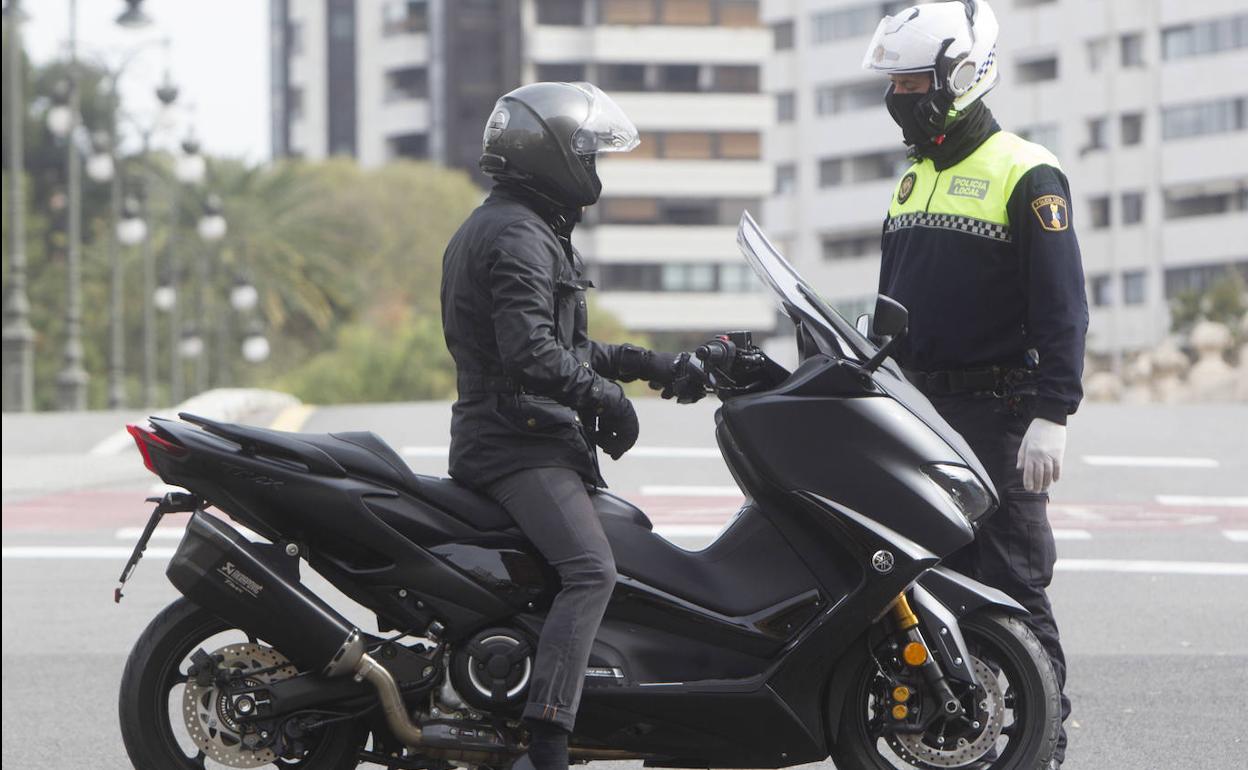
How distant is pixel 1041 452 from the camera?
545cm

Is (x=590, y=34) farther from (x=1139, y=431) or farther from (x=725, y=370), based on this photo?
(x=725, y=370)

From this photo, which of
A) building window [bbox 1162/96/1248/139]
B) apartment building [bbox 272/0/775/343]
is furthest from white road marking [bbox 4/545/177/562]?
apartment building [bbox 272/0/775/343]

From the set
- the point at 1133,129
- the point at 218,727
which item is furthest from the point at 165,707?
the point at 1133,129

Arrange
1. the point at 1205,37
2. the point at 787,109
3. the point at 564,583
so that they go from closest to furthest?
1. the point at 564,583
2. the point at 1205,37
3. the point at 787,109

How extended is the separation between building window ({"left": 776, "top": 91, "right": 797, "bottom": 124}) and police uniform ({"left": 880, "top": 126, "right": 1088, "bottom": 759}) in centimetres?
9385

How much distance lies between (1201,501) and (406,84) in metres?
91.5

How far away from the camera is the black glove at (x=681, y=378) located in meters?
5.15

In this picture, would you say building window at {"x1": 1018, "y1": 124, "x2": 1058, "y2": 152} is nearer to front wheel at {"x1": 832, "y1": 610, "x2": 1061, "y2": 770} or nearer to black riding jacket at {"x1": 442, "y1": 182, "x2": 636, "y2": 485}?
front wheel at {"x1": 832, "y1": 610, "x2": 1061, "y2": 770}

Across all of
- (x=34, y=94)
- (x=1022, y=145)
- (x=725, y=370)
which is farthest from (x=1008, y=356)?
(x=34, y=94)

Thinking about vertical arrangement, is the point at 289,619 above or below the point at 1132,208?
above

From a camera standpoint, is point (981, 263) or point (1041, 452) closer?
point (1041, 452)

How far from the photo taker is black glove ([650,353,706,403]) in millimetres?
5148

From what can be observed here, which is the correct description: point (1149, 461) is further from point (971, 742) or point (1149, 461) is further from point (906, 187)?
point (971, 742)

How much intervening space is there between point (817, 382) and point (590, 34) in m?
88.6
